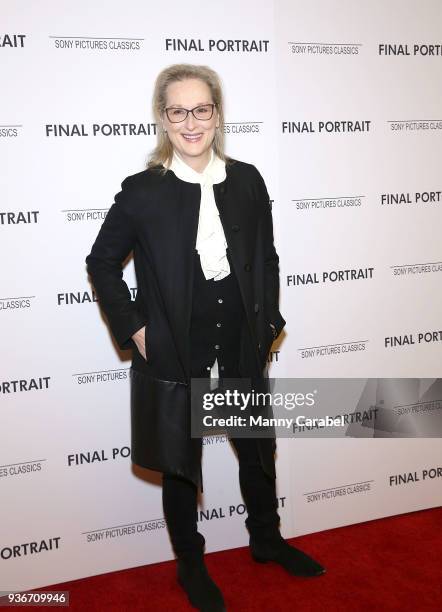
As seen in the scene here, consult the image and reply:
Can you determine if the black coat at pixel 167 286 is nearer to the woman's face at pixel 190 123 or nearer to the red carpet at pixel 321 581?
the woman's face at pixel 190 123

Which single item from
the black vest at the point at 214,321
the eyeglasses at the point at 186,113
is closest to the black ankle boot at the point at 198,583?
the black vest at the point at 214,321

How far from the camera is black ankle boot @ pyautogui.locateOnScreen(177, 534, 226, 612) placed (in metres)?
2.32

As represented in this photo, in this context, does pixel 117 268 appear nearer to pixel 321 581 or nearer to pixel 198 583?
pixel 198 583

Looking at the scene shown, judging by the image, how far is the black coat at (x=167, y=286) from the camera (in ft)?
7.07

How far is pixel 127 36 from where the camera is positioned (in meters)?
2.43

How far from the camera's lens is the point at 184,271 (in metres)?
2.14

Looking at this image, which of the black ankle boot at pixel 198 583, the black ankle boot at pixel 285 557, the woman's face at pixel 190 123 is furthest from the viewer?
the black ankle boot at pixel 285 557


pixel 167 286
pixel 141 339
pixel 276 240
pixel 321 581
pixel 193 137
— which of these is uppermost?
pixel 193 137

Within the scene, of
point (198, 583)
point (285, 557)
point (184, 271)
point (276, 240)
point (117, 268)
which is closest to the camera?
point (184, 271)

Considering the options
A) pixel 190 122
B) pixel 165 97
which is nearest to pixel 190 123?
pixel 190 122

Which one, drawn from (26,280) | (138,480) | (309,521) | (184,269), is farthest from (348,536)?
(26,280)

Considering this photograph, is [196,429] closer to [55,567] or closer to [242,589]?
[242,589]

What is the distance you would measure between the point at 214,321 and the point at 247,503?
2.84 feet

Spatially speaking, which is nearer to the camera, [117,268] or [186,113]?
[186,113]
